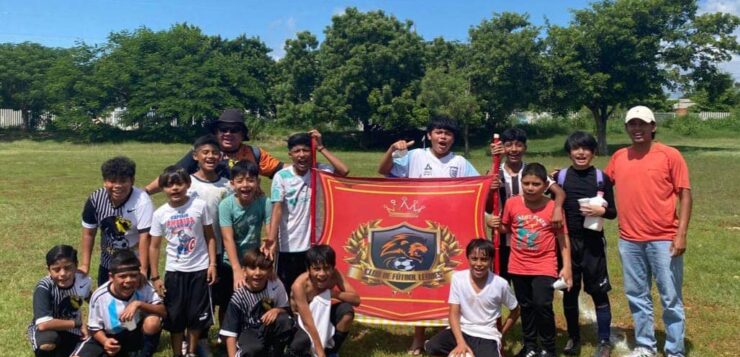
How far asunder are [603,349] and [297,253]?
9.15 ft

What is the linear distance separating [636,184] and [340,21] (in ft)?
142

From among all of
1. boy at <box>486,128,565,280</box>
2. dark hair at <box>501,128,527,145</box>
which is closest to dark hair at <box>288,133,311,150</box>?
boy at <box>486,128,565,280</box>

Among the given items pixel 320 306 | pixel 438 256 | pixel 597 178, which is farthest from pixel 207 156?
pixel 597 178

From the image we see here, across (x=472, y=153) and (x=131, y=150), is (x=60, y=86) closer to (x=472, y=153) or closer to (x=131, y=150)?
(x=131, y=150)

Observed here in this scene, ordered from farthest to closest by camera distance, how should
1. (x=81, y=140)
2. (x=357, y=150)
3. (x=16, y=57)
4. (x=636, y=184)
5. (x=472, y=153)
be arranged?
(x=16, y=57) → (x=81, y=140) → (x=357, y=150) → (x=472, y=153) → (x=636, y=184)

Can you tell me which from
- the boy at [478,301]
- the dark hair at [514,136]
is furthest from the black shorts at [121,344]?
the dark hair at [514,136]

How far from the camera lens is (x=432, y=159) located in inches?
220

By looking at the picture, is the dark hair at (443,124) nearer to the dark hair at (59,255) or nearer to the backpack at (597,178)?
the backpack at (597,178)

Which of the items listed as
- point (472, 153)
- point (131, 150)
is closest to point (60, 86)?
point (131, 150)

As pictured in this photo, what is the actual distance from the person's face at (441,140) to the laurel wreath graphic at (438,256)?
25.1 inches

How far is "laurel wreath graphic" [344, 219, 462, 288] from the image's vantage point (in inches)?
214

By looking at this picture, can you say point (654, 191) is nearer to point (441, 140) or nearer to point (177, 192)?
point (441, 140)

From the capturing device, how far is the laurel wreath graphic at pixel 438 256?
5.45 meters

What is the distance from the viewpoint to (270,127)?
161 feet
